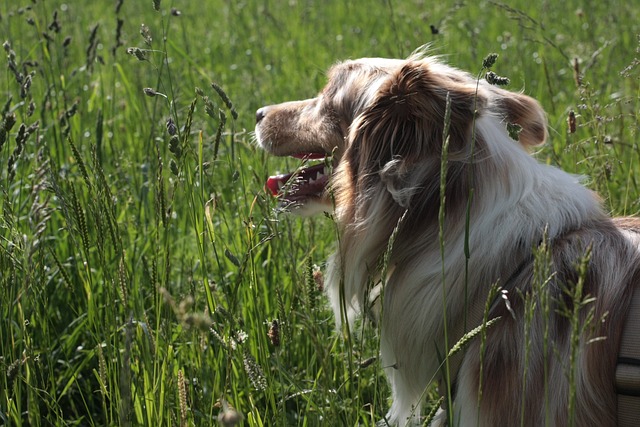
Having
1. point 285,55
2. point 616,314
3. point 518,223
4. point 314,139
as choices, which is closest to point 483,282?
point 518,223

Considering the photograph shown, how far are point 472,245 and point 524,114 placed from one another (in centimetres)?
62

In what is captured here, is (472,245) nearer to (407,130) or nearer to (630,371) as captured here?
(407,130)

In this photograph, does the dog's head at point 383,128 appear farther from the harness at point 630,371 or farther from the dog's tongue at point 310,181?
the harness at point 630,371

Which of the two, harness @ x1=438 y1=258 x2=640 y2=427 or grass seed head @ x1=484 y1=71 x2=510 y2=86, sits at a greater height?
grass seed head @ x1=484 y1=71 x2=510 y2=86

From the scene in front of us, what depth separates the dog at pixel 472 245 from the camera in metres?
2.17

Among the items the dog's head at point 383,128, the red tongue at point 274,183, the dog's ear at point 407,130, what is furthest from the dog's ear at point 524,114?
the red tongue at point 274,183

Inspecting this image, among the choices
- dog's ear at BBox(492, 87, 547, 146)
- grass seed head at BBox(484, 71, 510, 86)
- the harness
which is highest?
grass seed head at BBox(484, 71, 510, 86)

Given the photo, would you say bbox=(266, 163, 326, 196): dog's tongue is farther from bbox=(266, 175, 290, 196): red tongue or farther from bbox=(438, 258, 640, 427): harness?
bbox=(438, 258, 640, 427): harness

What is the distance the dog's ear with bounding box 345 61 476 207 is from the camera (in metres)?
2.42

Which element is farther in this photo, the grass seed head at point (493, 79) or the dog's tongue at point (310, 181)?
the dog's tongue at point (310, 181)

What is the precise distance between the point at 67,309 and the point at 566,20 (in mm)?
5651

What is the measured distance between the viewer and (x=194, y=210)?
2277mm

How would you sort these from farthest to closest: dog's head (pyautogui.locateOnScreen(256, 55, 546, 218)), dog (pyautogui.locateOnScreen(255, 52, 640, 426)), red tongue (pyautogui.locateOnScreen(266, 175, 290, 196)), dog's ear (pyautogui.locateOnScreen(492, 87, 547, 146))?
red tongue (pyautogui.locateOnScreen(266, 175, 290, 196)) → dog's ear (pyautogui.locateOnScreen(492, 87, 547, 146)) → dog's head (pyautogui.locateOnScreen(256, 55, 546, 218)) → dog (pyautogui.locateOnScreen(255, 52, 640, 426))

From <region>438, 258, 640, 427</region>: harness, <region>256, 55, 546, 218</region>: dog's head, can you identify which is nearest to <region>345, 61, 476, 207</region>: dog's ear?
<region>256, 55, 546, 218</region>: dog's head
